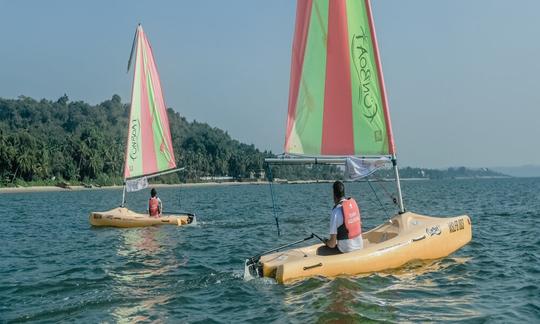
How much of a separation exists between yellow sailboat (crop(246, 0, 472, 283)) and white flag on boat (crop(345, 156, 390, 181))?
25 mm

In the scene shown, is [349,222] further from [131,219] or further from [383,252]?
[131,219]

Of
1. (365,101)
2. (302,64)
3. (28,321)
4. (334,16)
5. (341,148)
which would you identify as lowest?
(28,321)

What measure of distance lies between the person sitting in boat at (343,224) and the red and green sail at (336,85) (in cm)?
230

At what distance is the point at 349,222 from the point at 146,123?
1957cm

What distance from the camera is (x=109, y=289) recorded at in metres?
12.8

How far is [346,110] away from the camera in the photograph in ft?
48.6

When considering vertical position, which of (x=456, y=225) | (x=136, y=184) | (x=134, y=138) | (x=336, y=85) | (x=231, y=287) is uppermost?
(x=336, y=85)

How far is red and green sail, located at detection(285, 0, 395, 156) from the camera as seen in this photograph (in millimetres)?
14516

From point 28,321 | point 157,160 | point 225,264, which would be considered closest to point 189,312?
point 28,321

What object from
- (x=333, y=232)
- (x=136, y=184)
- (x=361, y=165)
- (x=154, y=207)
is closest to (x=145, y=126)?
(x=136, y=184)

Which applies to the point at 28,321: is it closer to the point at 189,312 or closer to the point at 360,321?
the point at 189,312

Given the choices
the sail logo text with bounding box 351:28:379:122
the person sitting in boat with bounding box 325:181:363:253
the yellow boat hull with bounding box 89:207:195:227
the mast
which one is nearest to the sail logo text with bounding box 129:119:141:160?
the yellow boat hull with bounding box 89:207:195:227

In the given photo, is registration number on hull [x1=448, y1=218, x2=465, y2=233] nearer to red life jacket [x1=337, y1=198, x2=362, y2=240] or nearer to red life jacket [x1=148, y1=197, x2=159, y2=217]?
red life jacket [x1=337, y1=198, x2=362, y2=240]

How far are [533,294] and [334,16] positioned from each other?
8143 mm
